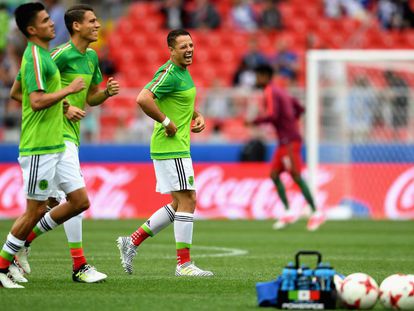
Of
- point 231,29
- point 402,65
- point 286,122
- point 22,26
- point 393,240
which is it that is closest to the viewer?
point 22,26

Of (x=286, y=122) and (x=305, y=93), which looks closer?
(x=286, y=122)

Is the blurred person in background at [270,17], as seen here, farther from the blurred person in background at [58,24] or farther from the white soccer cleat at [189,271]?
the white soccer cleat at [189,271]

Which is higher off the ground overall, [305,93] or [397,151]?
[305,93]

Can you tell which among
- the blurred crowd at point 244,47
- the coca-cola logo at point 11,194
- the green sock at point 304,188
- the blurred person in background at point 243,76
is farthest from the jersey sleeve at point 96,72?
the blurred person in background at point 243,76

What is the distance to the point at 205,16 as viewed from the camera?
26906 mm

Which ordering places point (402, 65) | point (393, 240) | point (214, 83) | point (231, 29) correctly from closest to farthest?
1. point (393, 240)
2. point (402, 65)
3. point (214, 83)
4. point (231, 29)

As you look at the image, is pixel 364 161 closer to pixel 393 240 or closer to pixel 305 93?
pixel 305 93

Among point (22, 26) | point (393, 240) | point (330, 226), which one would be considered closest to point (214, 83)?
point (330, 226)

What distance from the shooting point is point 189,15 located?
27156 millimetres

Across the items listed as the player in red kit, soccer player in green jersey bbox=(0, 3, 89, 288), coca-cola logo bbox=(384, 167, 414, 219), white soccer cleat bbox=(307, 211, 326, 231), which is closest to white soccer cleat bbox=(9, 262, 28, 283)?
soccer player in green jersey bbox=(0, 3, 89, 288)

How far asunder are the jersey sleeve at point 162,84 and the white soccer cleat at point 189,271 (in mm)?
1637

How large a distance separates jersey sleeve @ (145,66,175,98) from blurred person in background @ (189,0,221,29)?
17137 mm

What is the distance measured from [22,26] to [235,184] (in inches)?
492

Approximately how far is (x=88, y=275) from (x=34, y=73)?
1.89 m
